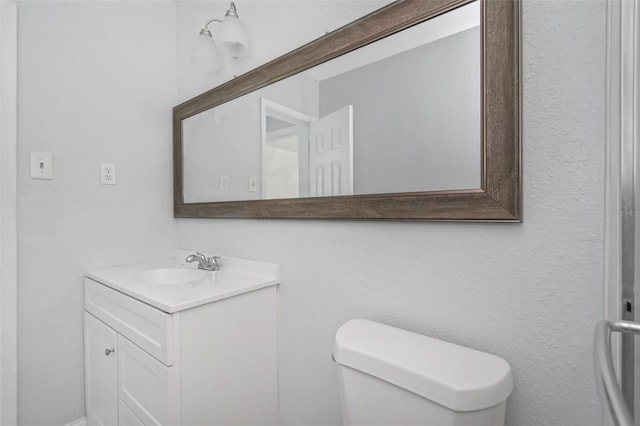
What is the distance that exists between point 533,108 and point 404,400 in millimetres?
724

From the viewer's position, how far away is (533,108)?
28.4 inches

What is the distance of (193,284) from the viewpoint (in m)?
1.22

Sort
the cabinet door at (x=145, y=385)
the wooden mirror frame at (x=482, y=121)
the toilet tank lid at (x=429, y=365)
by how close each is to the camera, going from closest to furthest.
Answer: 1. the toilet tank lid at (x=429, y=365)
2. the wooden mirror frame at (x=482, y=121)
3. the cabinet door at (x=145, y=385)

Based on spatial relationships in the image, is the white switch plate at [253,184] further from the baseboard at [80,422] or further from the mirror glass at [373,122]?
the baseboard at [80,422]

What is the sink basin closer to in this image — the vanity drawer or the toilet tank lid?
the vanity drawer

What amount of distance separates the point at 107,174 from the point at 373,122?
1348 mm

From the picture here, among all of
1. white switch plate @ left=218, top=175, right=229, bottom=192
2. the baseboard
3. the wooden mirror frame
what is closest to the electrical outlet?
white switch plate @ left=218, top=175, right=229, bottom=192

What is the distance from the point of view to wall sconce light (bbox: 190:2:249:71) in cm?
132

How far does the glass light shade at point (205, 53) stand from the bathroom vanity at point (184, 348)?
38.1 inches

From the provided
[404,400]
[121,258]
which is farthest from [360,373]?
[121,258]

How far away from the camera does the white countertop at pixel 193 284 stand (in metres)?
1.00

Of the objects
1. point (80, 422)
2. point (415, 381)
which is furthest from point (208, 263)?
point (415, 381)

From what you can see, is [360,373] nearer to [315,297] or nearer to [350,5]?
[315,297]

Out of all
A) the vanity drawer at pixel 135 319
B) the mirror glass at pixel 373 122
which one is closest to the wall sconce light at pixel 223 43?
the mirror glass at pixel 373 122
